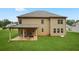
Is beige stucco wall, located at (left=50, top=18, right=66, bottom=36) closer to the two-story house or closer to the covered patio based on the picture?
the two-story house

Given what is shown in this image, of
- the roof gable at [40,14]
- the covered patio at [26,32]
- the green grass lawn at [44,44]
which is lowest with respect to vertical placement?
the green grass lawn at [44,44]

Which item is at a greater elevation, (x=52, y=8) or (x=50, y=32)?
(x=52, y=8)

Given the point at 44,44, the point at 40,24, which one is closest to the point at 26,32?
the point at 40,24

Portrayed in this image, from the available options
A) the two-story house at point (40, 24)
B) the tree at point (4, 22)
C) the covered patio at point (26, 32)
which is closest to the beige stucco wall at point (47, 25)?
the two-story house at point (40, 24)

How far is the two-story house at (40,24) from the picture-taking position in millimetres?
10156

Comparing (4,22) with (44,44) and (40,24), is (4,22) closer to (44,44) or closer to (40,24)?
(40,24)

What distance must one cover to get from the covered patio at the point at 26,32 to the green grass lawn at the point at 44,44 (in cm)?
15

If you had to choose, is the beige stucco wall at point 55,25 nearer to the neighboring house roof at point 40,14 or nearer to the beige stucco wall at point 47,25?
the beige stucco wall at point 47,25

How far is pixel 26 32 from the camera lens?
1022 cm

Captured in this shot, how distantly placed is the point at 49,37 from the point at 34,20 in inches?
33.0

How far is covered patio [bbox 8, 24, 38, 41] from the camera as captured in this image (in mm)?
10141

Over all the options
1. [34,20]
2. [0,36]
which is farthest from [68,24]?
[0,36]
